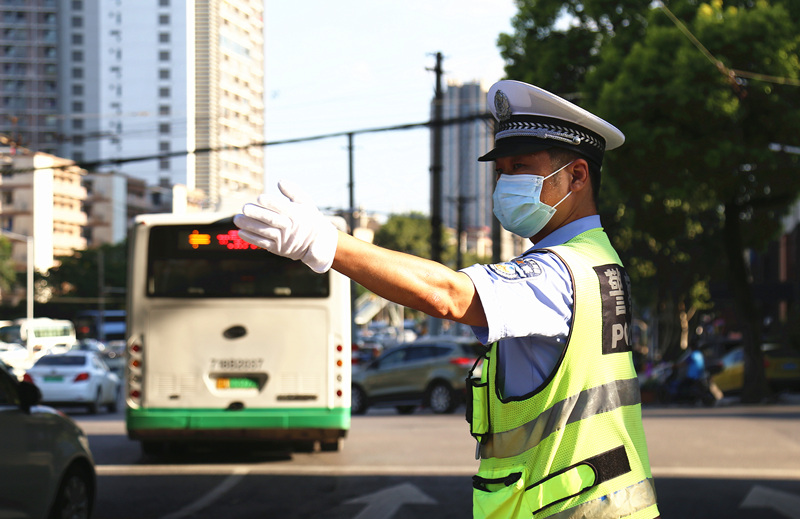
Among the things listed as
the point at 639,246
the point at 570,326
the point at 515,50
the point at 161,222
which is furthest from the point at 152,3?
the point at 570,326

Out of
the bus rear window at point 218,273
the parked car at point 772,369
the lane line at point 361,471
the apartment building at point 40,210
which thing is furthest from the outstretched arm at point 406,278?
the apartment building at point 40,210

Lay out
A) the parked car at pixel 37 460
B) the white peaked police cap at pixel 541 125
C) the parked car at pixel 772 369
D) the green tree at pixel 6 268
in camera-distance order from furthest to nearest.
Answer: the green tree at pixel 6 268, the parked car at pixel 772 369, the parked car at pixel 37 460, the white peaked police cap at pixel 541 125

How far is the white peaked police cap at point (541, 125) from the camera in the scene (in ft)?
8.63

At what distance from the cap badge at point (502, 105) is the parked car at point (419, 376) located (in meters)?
19.7

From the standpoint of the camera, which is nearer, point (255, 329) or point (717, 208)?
point (255, 329)

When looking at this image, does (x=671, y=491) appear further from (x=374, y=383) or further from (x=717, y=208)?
(x=717, y=208)

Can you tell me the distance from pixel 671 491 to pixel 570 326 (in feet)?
25.4

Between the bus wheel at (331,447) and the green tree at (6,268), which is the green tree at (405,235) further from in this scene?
the bus wheel at (331,447)

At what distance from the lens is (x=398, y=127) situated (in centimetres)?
2127

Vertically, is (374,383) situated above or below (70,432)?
below

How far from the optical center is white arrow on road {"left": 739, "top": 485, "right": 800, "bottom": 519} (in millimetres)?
8711

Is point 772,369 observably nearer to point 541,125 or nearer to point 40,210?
point 541,125

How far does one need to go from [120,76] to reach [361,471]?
360 ft

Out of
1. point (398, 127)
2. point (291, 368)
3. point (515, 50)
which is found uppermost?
point (515, 50)
